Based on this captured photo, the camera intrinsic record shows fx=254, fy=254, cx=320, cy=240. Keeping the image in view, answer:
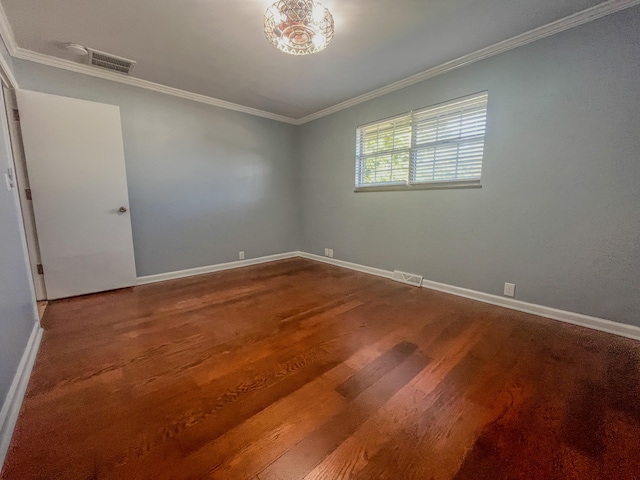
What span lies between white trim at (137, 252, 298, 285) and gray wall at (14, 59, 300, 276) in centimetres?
7

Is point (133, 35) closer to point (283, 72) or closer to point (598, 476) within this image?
point (283, 72)

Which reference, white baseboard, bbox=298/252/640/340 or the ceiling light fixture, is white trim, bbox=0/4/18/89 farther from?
white baseboard, bbox=298/252/640/340

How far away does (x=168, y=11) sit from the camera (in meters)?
1.96

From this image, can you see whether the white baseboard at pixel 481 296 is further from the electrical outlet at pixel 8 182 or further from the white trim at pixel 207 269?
the electrical outlet at pixel 8 182

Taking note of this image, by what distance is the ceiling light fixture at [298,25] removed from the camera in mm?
1774

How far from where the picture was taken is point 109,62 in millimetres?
2686

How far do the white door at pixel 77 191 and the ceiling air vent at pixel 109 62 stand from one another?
0.41 m

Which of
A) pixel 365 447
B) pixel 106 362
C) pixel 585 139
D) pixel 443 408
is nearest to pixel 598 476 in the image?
pixel 443 408

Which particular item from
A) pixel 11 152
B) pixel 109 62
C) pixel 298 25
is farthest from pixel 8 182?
pixel 298 25

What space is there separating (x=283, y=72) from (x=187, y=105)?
5.06 ft

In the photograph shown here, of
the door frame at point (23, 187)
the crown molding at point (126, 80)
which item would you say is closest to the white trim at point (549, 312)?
the crown molding at point (126, 80)

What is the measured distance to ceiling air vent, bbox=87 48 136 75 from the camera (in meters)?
2.54

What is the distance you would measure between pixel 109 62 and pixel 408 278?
13.7 ft

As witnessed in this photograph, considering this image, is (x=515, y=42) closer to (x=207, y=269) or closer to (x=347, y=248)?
(x=347, y=248)
